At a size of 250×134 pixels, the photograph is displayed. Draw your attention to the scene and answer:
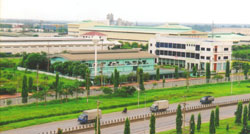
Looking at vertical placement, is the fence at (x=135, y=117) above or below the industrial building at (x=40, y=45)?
below

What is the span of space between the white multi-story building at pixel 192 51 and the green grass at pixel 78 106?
1900 cm

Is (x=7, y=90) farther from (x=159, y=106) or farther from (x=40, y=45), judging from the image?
(x=40, y=45)

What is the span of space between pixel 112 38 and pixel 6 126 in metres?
93.5

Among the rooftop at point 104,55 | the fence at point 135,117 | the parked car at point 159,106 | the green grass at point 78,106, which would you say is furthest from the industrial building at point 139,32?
the parked car at point 159,106

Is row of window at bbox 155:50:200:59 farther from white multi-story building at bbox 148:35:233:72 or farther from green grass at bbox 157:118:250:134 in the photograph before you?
green grass at bbox 157:118:250:134

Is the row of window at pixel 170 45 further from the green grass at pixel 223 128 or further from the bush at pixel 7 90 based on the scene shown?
the green grass at pixel 223 128

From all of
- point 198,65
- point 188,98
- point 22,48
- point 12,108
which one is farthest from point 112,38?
point 12,108

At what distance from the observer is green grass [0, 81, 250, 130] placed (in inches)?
1390

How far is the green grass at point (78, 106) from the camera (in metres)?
35.3

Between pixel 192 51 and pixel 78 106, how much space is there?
143 ft

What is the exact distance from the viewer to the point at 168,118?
38.1 meters

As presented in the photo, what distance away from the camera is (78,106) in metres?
41.2

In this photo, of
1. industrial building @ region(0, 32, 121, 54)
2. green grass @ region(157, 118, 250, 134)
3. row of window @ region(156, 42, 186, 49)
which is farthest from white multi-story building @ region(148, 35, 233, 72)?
green grass @ region(157, 118, 250, 134)

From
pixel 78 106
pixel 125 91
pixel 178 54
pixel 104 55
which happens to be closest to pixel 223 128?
pixel 78 106
